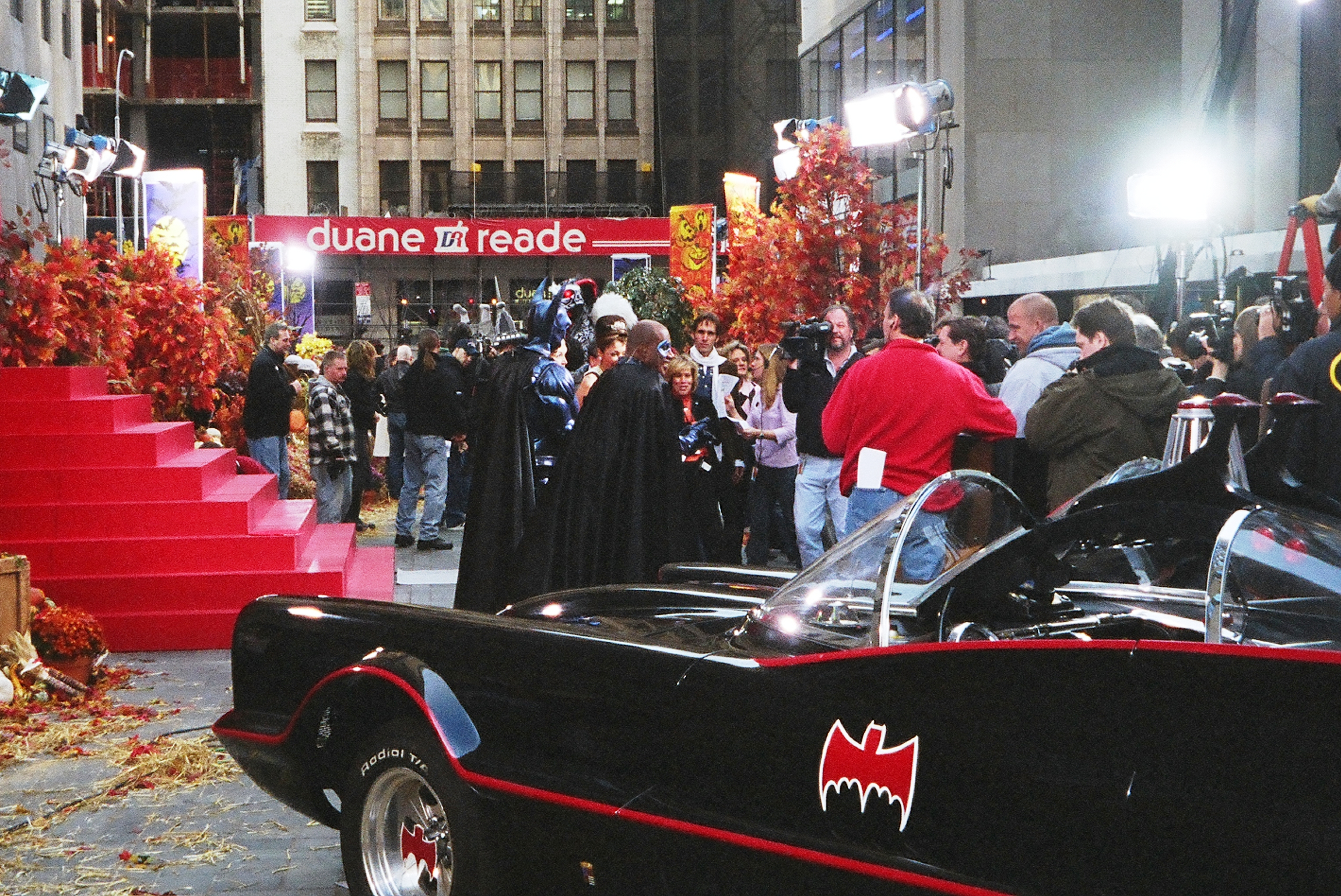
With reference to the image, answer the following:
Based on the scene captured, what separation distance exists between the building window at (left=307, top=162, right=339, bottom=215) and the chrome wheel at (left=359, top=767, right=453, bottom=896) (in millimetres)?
51767

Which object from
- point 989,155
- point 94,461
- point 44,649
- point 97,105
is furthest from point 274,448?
point 97,105

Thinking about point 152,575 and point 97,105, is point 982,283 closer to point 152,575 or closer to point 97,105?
point 152,575

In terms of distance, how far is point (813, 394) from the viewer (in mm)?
9273

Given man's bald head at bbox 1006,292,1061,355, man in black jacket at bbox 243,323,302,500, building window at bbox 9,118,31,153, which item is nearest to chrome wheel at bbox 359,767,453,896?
man's bald head at bbox 1006,292,1061,355

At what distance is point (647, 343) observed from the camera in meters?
7.21

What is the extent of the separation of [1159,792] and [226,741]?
2907 millimetres

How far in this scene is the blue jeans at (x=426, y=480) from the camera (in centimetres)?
1323

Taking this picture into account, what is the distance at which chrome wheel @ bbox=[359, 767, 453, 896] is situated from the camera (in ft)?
12.2

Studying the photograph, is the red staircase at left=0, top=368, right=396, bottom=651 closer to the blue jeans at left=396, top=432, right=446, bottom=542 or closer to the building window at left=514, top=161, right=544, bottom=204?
the blue jeans at left=396, top=432, right=446, bottom=542

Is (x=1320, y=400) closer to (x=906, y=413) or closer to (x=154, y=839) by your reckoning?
(x=906, y=413)

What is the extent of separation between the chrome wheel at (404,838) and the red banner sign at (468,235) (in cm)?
3981

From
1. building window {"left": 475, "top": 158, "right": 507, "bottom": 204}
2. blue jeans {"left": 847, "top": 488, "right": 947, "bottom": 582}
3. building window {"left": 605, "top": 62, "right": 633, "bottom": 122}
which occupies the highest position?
building window {"left": 605, "top": 62, "right": 633, "bottom": 122}

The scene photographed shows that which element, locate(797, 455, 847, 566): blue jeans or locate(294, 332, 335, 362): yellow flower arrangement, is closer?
locate(797, 455, 847, 566): blue jeans

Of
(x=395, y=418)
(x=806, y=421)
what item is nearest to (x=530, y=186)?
(x=395, y=418)
